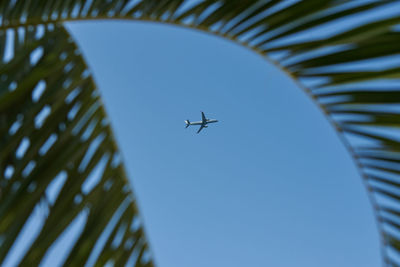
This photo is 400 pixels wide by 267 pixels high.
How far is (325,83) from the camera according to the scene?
1.52 meters

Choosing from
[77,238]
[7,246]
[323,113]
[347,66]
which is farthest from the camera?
[77,238]

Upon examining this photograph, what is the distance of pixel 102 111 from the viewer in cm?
211

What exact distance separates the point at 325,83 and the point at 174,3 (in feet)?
1.94

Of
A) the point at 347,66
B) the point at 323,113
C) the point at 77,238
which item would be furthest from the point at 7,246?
the point at 347,66

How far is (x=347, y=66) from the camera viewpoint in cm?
144

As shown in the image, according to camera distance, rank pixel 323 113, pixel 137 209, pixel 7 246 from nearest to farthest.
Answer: pixel 323 113, pixel 7 246, pixel 137 209

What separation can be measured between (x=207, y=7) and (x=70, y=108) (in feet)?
2.19

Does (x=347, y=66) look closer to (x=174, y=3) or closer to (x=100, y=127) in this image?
(x=174, y=3)

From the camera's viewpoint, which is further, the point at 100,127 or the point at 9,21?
the point at 100,127

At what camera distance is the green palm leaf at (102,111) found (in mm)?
1413

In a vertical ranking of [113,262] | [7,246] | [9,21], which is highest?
[9,21]

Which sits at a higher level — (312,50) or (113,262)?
(312,50)

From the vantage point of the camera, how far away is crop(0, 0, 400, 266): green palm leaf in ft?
4.64

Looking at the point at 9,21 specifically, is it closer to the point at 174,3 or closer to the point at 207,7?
the point at 174,3
